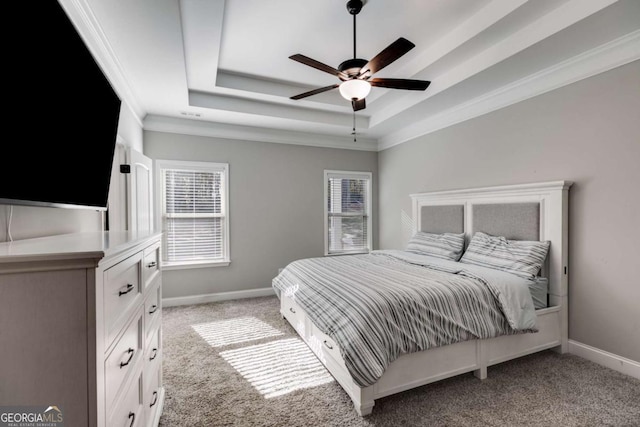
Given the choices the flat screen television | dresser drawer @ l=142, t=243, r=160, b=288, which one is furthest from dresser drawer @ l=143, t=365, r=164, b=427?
the flat screen television

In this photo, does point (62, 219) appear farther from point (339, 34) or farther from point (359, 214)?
point (359, 214)

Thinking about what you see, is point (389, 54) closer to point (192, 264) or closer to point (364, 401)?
point (364, 401)

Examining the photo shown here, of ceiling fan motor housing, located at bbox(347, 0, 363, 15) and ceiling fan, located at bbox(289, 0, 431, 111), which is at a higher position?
ceiling fan motor housing, located at bbox(347, 0, 363, 15)

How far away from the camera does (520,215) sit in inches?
113

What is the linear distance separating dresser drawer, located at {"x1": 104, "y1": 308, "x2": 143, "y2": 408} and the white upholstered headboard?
10.7 feet

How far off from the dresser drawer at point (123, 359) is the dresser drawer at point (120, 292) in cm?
6

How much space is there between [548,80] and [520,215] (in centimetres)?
131

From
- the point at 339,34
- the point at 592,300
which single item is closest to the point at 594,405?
the point at 592,300

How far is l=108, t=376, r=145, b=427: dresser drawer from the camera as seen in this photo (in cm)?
99

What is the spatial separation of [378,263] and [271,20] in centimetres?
258

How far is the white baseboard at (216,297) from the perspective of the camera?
13.2 ft

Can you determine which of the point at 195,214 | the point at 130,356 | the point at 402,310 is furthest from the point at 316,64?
the point at 195,214

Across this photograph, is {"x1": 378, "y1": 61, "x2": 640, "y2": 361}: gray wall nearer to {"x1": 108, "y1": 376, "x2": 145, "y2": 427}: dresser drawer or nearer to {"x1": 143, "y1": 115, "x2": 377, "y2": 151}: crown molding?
{"x1": 143, "y1": 115, "x2": 377, "y2": 151}: crown molding

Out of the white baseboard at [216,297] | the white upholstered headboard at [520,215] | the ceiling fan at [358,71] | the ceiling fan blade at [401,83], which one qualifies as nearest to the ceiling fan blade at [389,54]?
the ceiling fan at [358,71]
